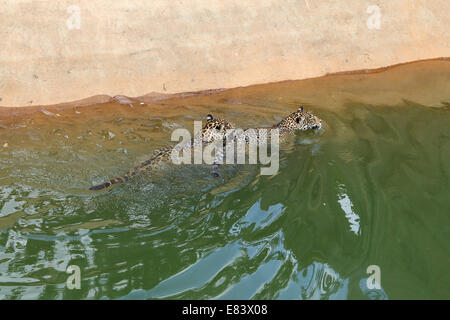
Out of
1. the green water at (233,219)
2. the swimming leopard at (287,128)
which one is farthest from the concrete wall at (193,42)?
the swimming leopard at (287,128)

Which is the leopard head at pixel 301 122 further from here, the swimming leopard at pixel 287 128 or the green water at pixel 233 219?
the green water at pixel 233 219

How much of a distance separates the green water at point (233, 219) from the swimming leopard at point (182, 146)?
0.14 metres

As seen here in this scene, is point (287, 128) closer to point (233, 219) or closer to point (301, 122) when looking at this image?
point (301, 122)

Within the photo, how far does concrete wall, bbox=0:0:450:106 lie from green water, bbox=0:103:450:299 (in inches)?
60.0

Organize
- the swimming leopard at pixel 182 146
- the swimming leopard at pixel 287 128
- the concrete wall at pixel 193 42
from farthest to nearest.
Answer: the concrete wall at pixel 193 42 → the swimming leopard at pixel 287 128 → the swimming leopard at pixel 182 146

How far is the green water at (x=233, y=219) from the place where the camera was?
4.46m

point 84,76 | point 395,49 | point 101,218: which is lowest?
point 101,218

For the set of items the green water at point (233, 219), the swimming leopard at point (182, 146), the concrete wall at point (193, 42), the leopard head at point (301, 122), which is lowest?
the green water at point (233, 219)

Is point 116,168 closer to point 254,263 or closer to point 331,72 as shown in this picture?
point 254,263

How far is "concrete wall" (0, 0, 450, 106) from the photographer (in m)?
8.52

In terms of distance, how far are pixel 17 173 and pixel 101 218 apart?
5.30 ft

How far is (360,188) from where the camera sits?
5871 mm

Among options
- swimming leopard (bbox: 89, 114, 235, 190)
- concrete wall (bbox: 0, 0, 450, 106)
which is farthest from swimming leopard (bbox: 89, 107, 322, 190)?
concrete wall (bbox: 0, 0, 450, 106)
